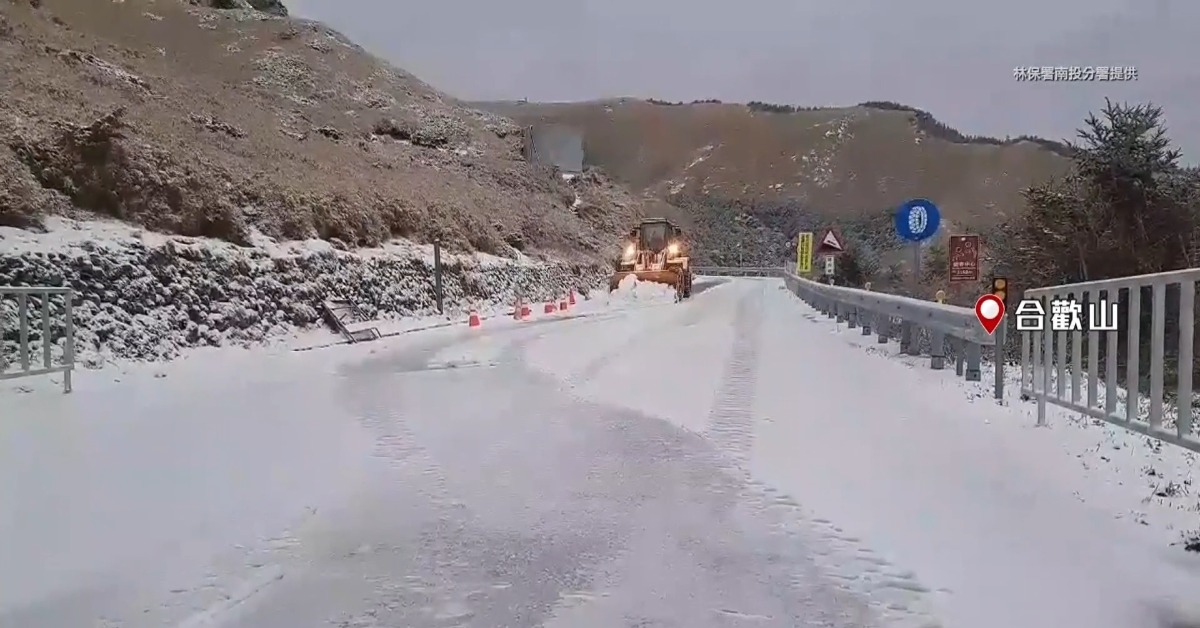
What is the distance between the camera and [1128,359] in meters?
5.70

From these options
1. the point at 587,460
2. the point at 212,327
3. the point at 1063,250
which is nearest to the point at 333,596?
the point at 587,460

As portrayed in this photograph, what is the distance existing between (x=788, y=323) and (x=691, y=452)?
15.0 m

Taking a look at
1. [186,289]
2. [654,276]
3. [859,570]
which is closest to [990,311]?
[859,570]

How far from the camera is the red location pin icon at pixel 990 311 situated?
8.29m

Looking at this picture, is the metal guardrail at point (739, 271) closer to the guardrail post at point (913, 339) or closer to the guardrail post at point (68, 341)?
the guardrail post at point (913, 339)

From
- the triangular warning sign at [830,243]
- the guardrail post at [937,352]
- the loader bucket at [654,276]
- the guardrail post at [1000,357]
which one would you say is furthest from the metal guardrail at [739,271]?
the guardrail post at [1000,357]

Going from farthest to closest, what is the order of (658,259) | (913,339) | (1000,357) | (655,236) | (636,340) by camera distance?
(655,236)
(658,259)
(636,340)
(913,339)
(1000,357)

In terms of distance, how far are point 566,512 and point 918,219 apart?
11.4 m

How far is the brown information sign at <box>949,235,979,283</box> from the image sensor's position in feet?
38.0

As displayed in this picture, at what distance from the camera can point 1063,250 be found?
702 inches

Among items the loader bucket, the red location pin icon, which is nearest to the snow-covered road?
the red location pin icon

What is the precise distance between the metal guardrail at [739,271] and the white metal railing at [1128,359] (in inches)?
2942

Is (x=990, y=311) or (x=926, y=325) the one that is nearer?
(x=990, y=311)

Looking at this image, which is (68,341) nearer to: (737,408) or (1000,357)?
(737,408)
